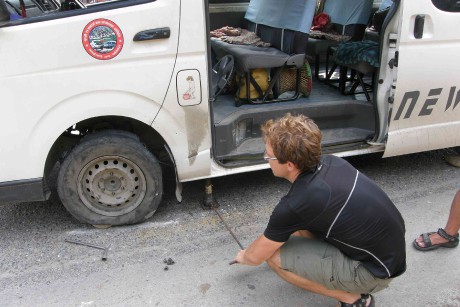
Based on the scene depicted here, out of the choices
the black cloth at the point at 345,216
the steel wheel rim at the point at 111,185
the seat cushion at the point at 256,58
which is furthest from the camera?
the seat cushion at the point at 256,58

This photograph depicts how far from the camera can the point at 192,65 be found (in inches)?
107

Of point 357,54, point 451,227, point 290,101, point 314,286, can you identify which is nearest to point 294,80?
point 290,101

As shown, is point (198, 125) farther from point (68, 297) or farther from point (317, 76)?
point (317, 76)

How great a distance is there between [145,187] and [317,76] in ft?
8.23

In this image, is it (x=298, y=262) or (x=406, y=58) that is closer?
(x=298, y=262)

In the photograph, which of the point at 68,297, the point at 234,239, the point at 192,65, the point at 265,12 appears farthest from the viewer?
the point at 265,12

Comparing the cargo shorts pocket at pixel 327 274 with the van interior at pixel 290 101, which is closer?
the cargo shorts pocket at pixel 327 274

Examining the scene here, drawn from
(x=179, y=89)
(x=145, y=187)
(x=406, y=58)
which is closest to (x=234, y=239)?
(x=145, y=187)

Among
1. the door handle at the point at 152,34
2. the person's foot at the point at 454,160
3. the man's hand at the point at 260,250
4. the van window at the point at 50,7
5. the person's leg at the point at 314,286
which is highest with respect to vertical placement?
the van window at the point at 50,7

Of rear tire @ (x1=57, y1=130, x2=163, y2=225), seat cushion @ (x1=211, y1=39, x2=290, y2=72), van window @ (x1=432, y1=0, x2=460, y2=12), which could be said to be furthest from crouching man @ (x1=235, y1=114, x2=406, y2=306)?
van window @ (x1=432, y1=0, x2=460, y2=12)

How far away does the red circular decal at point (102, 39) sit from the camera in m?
2.49

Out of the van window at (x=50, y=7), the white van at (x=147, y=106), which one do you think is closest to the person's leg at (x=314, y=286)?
the white van at (x=147, y=106)

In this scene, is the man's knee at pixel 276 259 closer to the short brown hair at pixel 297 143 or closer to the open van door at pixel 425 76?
the short brown hair at pixel 297 143

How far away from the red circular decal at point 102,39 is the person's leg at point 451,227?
7.67ft
